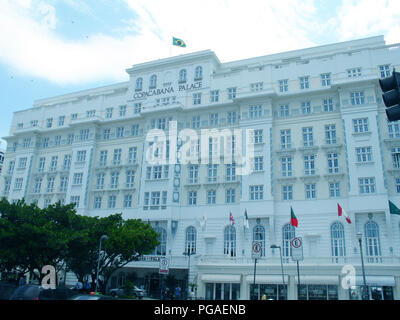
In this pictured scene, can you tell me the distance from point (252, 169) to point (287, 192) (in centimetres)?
506

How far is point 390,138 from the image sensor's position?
139 feet

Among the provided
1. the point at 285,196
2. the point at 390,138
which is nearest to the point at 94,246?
the point at 285,196

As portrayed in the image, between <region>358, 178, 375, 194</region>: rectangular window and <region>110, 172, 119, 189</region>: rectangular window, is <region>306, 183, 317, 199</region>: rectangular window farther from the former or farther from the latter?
<region>110, 172, 119, 189</region>: rectangular window

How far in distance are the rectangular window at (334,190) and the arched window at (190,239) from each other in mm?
17254

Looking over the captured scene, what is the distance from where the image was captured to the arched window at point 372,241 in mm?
39188

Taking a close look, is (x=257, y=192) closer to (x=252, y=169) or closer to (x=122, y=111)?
(x=252, y=169)

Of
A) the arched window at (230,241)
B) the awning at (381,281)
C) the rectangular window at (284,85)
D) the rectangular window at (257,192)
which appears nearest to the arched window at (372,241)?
the awning at (381,281)

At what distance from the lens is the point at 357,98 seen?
44.8 metres

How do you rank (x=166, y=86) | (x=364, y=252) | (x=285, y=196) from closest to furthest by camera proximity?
(x=364, y=252) → (x=285, y=196) → (x=166, y=86)

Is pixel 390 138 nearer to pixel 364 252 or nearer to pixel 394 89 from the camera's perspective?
pixel 364 252

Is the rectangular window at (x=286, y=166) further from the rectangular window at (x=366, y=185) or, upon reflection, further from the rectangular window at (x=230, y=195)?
the rectangular window at (x=366, y=185)

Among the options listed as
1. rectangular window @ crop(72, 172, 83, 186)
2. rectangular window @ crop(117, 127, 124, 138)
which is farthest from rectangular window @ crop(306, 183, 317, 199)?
rectangular window @ crop(72, 172, 83, 186)

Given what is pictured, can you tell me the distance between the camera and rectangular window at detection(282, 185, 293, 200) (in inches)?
1770

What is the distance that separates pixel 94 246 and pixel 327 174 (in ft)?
89.1
